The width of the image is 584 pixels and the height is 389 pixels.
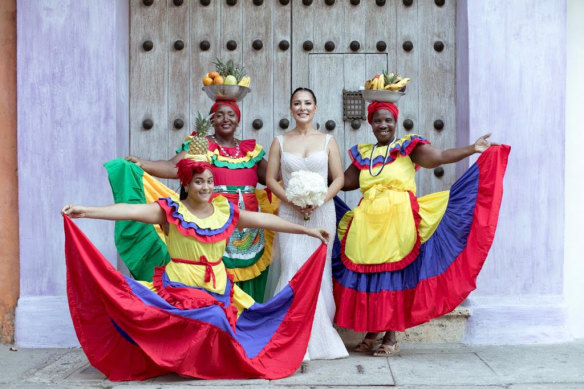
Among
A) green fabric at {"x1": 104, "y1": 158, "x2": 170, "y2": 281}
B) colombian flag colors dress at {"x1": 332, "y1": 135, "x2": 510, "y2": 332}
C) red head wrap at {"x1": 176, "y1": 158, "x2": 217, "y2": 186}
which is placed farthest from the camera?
green fabric at {"x1": 104, "y1": 158, "x2": 170, "y2": 281}

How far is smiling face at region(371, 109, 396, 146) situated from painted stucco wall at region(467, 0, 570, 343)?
28.9 inches

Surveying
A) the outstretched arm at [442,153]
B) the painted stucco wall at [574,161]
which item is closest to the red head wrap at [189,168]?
the outstretched arm at [442,153]

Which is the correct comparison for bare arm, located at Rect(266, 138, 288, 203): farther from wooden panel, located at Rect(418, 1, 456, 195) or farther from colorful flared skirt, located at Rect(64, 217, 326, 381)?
wooden panel, located at Rect(418, 1, 456, 195)

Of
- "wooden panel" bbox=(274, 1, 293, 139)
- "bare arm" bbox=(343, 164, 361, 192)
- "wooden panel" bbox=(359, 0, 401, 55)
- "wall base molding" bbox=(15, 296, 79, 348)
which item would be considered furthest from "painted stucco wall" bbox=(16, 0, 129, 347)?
"wooden panel" bbox=(359, 0, 401, 55)

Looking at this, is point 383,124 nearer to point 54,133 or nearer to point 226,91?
point 226,91

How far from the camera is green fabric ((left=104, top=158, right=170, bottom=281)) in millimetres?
4660

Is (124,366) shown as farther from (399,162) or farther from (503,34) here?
(503,34)

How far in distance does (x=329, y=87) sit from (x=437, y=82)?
775 millimetres

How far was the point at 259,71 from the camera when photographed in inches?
223

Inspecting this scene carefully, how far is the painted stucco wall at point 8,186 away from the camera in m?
5.29

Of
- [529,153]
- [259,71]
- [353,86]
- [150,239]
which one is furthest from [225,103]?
[529,153]

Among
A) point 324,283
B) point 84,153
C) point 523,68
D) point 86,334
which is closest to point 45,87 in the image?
point 84,153

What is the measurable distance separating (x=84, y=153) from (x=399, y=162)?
208 centimetres

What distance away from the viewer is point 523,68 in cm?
514
